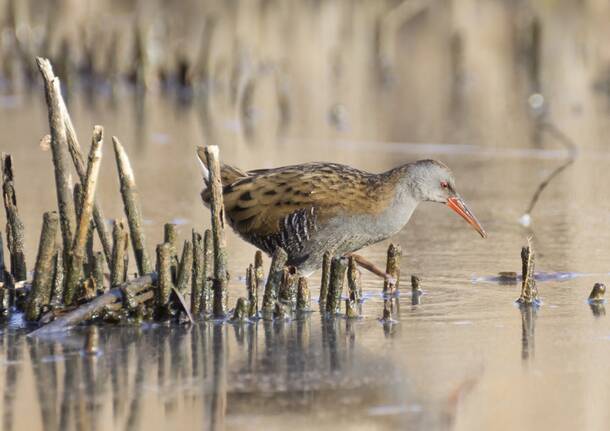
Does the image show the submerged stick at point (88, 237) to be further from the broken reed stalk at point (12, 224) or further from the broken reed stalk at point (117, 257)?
the broken reed stalk at point (12, 224)

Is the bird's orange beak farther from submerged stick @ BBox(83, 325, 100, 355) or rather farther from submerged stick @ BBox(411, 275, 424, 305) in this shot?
submerged stick @ BBox(83, 325, 100, 355)

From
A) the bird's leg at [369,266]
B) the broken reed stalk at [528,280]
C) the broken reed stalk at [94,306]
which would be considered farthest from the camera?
the bird's leg at [369,266]

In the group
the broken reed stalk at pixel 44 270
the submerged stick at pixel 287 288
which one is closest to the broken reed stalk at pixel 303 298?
the submerged stick at pixel 287 288

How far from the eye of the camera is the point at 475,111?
14.5 metres

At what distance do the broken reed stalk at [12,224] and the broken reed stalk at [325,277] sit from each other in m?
1.39

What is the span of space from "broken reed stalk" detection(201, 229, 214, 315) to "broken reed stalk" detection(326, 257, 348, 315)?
21.7 inches

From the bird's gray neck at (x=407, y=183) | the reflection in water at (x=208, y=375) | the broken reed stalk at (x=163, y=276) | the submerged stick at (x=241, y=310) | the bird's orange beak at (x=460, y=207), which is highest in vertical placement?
the bird's gray neck at (x=407, y=183)

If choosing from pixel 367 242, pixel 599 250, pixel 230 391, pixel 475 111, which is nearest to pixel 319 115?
pixel 475 111

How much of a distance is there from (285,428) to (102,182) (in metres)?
5.91

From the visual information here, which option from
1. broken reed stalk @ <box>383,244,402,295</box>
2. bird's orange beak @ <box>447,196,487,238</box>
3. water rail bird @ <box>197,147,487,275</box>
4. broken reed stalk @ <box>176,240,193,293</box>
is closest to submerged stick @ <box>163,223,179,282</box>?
broken reed stalk @ <box>176,240,193,293</box>

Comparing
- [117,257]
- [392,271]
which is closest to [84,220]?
[117,257]

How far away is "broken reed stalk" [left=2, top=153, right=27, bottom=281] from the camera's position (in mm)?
6227

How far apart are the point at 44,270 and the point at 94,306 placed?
29cm

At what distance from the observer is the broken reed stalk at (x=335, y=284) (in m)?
6.14
